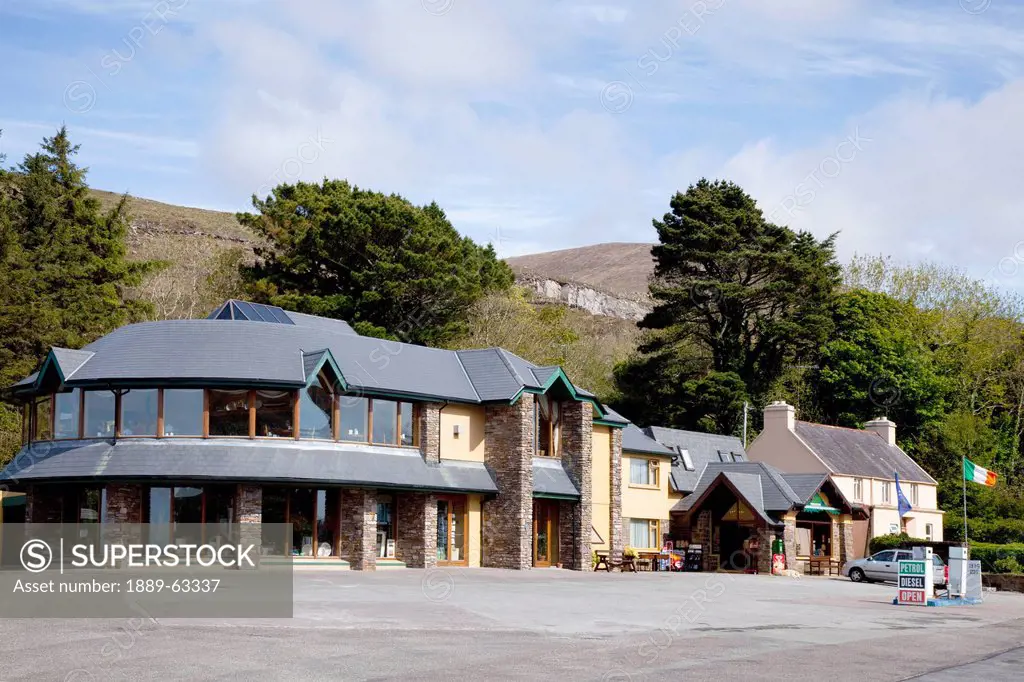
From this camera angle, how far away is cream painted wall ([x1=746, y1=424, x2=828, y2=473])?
57719mm

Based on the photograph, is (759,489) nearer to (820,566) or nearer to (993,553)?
(820,566)

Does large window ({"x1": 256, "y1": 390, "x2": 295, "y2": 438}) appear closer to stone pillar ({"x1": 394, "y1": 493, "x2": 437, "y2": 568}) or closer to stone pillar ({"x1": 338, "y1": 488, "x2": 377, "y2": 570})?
stone pillar ({"x1": 338, "y1": 488, "x2": 377, "y2": 570})

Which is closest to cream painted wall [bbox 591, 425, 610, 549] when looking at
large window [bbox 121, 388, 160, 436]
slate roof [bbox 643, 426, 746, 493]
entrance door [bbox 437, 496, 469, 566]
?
entrance door [bbox 437, 496, 469, 566]

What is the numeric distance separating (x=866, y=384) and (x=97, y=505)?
49.2 meters

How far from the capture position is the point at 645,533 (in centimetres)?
4978

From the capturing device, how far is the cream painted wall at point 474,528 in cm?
4062

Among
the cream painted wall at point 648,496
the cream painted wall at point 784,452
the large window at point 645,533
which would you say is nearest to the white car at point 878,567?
the large window at point 645,533

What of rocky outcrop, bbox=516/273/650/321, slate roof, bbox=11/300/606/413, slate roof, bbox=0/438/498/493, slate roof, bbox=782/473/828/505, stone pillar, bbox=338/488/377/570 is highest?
rocky outcrop, bbox=516/273/650/321

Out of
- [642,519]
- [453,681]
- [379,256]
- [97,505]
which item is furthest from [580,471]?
[453,681]

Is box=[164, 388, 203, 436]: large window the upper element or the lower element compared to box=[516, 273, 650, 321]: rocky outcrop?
lower

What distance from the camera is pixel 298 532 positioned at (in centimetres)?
3622

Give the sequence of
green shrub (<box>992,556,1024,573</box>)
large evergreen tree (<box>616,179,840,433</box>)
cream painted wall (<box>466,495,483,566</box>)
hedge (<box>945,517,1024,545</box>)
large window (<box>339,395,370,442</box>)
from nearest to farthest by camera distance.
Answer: large window (<box>339,395,370,442</box>), cream painted wall (<box>466,495,483,566</box>), green shrub (<box>992,556,1024,573</box>), hedge (<box>945,517,1024,545</box>), large evergreen tree (<box>616,179,840,433</box>)

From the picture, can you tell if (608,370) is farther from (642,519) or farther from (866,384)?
(642,519)

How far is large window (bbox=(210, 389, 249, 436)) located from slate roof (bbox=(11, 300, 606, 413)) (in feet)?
2.51
